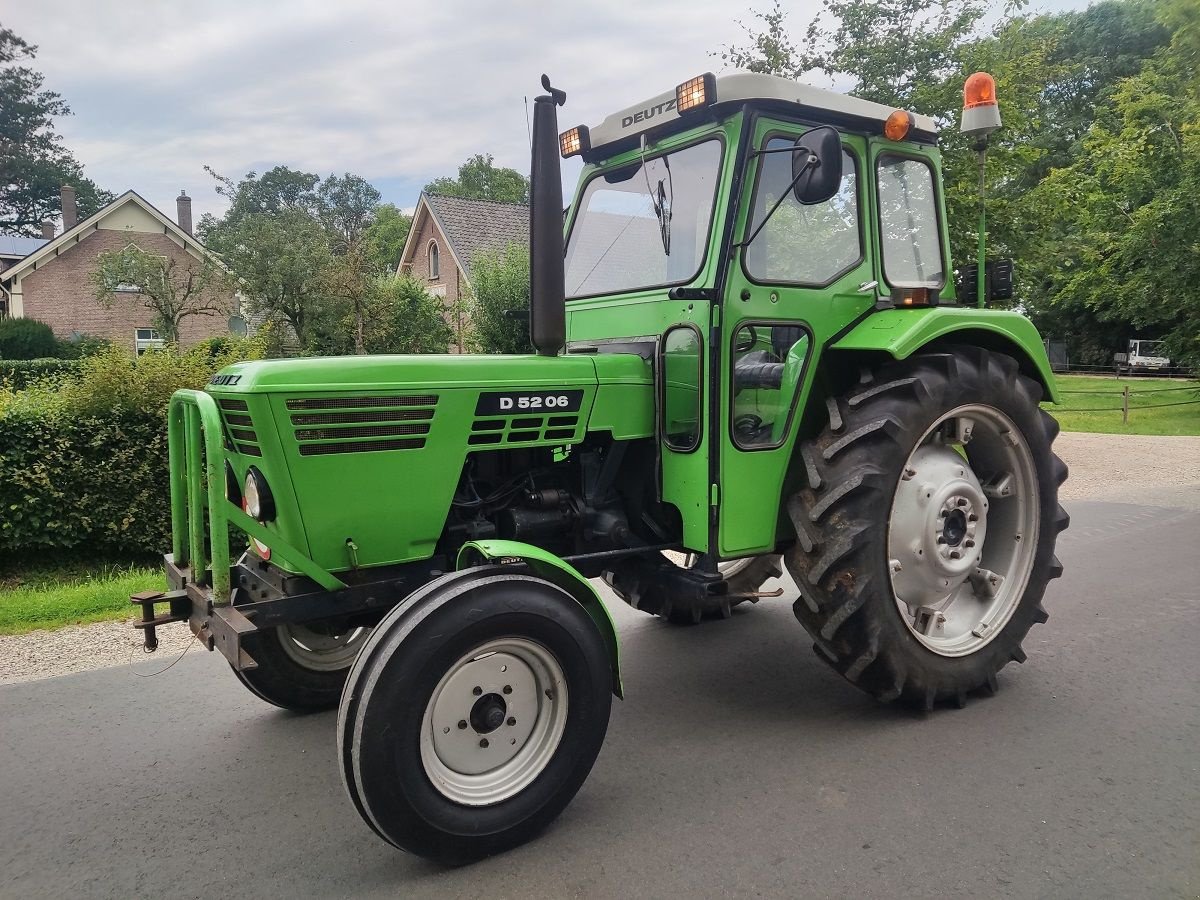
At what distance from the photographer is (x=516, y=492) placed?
3607mm

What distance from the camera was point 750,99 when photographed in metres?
3.46

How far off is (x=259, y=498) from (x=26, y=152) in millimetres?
57331

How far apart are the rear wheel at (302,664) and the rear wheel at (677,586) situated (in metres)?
1.24

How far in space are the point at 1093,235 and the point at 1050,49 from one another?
7690 mm

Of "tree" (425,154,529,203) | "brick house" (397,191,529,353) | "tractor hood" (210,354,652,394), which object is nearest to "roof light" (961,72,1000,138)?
"tractor hood" (210,354,652,394)

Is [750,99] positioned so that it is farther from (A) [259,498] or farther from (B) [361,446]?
(A) [259,498]

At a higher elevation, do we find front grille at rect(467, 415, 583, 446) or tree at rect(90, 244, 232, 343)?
tree at rect(90, 244, 232, 343)

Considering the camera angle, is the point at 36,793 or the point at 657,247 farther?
the point at 657,247

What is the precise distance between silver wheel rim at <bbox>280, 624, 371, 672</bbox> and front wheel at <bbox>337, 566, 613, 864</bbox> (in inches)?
42.2

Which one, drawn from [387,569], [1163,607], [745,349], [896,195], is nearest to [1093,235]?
[1163,607]

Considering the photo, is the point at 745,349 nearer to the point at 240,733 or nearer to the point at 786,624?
the point at 786,624

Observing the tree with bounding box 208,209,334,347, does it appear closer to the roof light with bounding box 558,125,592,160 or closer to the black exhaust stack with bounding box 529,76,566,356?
the roof light with bounding box 558,125,592,160

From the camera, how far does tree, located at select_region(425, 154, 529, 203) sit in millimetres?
A: 52594

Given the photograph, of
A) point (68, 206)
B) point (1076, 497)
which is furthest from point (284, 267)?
point (68, 206)
